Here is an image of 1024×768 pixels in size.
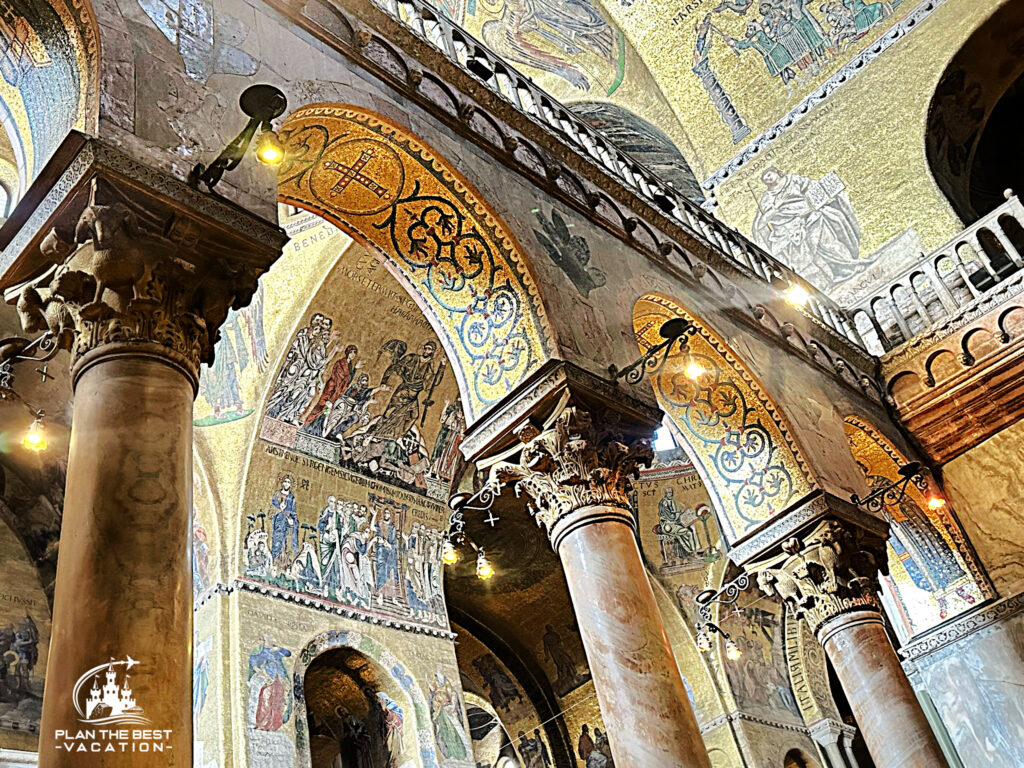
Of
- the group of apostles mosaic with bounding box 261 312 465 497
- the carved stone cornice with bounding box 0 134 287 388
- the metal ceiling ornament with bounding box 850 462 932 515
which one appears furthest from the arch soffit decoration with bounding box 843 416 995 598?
the carved stone cornice with bounding box 0 134 287 388

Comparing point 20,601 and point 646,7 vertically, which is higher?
point 646,7

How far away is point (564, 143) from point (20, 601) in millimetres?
6639

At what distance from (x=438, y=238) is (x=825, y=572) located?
411cm

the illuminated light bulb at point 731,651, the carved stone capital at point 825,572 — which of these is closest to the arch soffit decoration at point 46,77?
the carved stone capital at point 825,572

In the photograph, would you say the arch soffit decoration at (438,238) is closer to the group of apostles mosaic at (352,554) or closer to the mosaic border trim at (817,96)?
the group of apostles mosaic at (352,554)

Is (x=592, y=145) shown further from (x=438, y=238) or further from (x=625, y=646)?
(x=625, y=646)

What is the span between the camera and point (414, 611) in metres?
9.18

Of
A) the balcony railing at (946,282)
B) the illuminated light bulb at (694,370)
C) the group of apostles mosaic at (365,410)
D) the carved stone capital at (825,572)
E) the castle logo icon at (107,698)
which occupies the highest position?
the balcony railing at (946,282)

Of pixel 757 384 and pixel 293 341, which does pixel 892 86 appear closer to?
pixel 757 384

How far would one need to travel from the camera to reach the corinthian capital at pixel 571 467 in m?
5.83

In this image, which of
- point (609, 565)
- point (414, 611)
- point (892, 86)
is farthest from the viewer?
point (892, 86)

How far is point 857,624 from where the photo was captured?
7.59m

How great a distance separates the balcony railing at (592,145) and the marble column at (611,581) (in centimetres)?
306

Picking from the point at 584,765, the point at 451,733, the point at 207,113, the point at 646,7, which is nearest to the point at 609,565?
the point at 207,113
